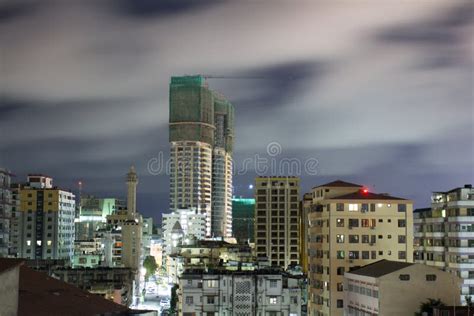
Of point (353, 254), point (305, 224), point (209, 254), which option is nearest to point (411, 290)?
point (353, 254)

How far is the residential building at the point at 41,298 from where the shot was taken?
634 centimetres

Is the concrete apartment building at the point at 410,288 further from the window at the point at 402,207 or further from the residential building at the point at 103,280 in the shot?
the residential building at the point at 103,280

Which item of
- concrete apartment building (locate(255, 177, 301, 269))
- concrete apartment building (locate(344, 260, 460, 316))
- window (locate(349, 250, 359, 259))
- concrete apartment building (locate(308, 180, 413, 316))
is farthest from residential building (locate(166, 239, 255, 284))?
concrete apartment building (locate(344, 260, 460, 316))

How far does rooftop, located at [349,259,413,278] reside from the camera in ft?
50.6

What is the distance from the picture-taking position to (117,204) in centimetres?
6506

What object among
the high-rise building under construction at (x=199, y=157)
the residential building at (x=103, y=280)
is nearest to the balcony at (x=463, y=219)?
the residential building at (x=103, y=280)

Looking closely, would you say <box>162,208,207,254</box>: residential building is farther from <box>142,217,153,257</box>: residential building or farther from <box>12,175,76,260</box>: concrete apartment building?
<box>12,175,76,260</box>: concrete apartment building

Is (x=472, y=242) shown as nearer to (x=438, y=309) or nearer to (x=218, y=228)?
(x=438, y=309)

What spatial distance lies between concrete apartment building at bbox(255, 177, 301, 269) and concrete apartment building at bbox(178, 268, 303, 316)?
22.5m

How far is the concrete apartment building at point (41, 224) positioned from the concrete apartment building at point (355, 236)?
904 inches

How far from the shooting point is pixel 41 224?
38.9 meters

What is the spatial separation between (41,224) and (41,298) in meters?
32.1

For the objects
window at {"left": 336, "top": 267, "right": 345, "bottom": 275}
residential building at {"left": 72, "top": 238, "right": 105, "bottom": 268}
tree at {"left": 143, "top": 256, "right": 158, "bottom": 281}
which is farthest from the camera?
tree at {"left": 143, "top": 256, "right": 158, "bottom": 281}

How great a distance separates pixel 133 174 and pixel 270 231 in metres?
11.8
